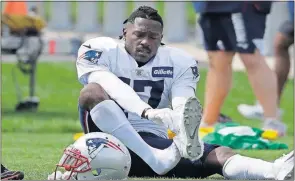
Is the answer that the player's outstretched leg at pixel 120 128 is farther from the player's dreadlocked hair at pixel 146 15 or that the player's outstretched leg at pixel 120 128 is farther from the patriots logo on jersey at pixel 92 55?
the player's dreadlocked hair at pixel 146 15

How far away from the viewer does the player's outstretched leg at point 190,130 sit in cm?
636

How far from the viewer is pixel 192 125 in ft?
20.9

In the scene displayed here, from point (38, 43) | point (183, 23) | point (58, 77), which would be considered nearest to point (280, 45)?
point (38, 43)

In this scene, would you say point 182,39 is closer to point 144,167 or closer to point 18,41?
point 18,41

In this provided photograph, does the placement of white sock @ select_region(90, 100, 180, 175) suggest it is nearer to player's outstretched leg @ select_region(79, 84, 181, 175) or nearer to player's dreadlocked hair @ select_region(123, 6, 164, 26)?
player's outstretched leg @ select_region(79, 84, 181, 175)

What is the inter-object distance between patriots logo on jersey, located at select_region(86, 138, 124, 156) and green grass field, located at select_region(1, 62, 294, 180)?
0.44 meters

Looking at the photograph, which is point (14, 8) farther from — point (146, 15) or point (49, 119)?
point (146, 15)

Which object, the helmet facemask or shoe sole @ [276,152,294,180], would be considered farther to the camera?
the helmet facemask

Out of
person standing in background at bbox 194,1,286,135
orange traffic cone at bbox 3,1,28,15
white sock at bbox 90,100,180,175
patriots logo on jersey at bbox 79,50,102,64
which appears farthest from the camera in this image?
orange traffic cone at bbox 3,1,28,15

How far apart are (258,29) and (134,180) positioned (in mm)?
4367

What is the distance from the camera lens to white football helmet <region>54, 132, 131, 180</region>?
6.45 metres

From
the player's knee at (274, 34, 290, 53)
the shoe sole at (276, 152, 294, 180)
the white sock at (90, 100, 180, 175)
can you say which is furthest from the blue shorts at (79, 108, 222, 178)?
the player's knee at (274, 34, 290, 53)

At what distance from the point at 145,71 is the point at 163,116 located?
2.35ft

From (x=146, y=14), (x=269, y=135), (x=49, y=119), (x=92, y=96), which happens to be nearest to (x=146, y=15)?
(x=146, y=14)
